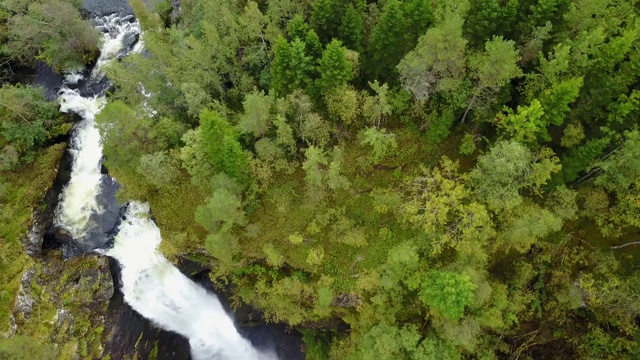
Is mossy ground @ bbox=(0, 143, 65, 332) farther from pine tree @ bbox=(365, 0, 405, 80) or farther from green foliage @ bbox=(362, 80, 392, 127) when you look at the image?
pine tree @ bbox=(365, 0, 405, 80)

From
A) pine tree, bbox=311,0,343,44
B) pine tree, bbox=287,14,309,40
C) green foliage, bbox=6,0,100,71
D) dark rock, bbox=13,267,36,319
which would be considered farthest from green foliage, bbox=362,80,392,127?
green foliage, bbox=6,0,100,71

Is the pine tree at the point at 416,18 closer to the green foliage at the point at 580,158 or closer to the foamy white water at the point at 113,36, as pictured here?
the green foliage at the point at 580,158

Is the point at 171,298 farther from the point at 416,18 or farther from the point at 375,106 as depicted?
the point at 416,18

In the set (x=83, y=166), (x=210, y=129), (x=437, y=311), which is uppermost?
(x=210, y=129)

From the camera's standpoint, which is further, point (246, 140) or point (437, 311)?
point (246, 140)

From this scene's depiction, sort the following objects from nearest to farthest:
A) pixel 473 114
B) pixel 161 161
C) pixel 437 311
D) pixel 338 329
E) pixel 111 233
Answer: pixel 437 311, pixel 473 114, pixel 161 161, pixel 338 329, pixel 111 233

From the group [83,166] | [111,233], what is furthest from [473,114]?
[83,166]

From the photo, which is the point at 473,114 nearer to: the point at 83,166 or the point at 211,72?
the point at 211,72
